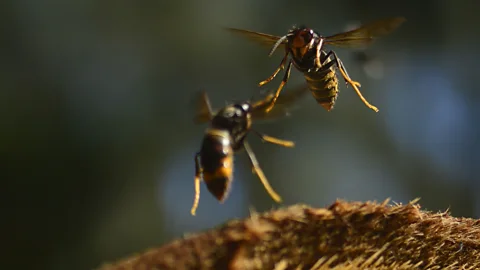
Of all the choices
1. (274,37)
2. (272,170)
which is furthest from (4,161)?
(274,37)

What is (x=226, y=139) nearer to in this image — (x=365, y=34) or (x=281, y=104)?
(x=281, y=104)

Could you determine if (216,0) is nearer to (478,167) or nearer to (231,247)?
(478,167)

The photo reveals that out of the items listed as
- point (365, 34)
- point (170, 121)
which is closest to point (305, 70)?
point (365, 34)

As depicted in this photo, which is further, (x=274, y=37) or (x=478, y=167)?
(x=478, y=167)

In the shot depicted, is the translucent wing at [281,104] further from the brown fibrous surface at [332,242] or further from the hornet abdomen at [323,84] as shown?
the brown fibrous surface at [332,242]

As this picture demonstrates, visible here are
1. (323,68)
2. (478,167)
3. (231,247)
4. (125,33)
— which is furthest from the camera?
(478,167)

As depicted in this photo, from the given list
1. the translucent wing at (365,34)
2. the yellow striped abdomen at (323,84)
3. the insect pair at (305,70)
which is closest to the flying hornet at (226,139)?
the insect pair at (305,70)

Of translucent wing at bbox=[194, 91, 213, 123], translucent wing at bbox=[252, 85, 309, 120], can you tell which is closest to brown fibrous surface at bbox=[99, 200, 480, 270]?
translucent wing at bbox=[252, 85, 309, 120]
